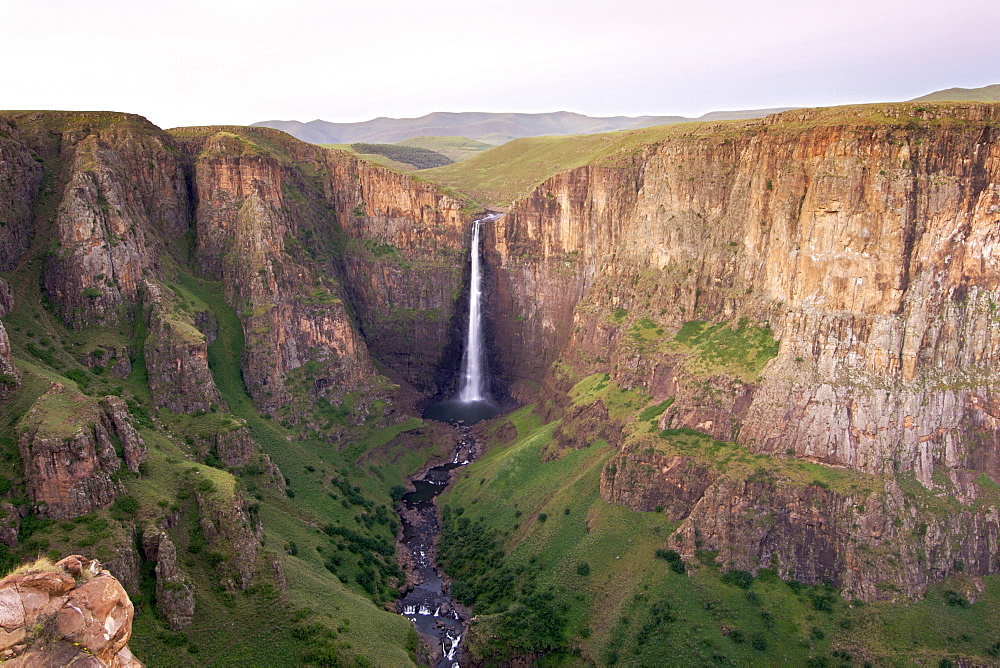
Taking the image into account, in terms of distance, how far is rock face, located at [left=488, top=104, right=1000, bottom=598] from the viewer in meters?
52.2

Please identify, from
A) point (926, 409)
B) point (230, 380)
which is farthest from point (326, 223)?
point (926, 409)

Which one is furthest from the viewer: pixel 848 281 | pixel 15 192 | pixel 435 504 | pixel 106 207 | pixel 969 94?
pixel 969 94

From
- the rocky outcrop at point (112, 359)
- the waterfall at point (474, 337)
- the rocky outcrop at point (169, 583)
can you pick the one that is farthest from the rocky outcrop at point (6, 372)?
the waterfall at point (474, 337)

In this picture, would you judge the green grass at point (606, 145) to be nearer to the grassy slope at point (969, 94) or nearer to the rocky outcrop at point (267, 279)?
the rocky outcrop at point (267, 279)

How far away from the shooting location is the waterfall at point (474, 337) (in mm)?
102562

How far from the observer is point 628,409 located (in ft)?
234

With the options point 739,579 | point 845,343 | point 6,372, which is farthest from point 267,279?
point 845,343

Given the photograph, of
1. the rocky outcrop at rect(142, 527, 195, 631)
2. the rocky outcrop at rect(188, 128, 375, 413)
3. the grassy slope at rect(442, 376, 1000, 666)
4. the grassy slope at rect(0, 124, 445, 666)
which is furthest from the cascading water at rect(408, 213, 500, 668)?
the rocky outcrop at rect(142, 527, 195, 631)

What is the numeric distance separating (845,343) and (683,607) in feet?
83.1

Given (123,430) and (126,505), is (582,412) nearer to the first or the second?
(123,430)

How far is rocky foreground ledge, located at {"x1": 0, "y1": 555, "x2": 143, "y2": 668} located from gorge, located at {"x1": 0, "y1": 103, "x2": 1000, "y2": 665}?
24805 millimetres

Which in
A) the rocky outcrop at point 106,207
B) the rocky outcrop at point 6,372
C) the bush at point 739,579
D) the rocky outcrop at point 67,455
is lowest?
the bush at point 739,579

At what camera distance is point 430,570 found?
67.4 m

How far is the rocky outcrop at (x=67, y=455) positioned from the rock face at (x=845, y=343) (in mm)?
41401
